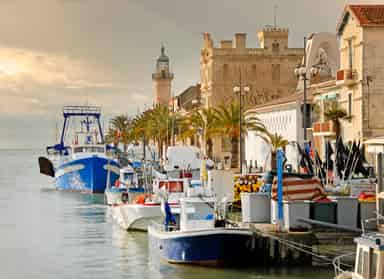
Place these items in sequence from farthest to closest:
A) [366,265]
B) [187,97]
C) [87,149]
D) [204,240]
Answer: [187,97]
[87,149]
[204,240]
[366,265]

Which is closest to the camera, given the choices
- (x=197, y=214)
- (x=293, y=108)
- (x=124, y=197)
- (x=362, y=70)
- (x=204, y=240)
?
(x=204, y=240)

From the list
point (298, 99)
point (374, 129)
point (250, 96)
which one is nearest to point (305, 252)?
point (374, 129)

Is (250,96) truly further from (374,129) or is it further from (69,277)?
(69,277)

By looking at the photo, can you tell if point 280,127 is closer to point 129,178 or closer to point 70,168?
point 129,178

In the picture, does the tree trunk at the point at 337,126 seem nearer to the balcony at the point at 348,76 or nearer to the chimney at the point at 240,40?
the balcony at the point at 348,76

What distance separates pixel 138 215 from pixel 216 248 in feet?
50.0

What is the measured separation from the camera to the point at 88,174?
102 metres

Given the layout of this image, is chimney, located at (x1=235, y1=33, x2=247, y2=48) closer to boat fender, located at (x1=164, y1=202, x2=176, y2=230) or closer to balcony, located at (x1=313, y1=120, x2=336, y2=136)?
balcony, located at (x1=313, y1=120, x2=336, y2=136)

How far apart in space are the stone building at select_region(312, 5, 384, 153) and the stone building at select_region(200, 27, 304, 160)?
50.9 m

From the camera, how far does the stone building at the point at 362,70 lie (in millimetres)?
57438

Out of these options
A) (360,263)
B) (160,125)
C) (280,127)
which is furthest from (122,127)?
(360,263)

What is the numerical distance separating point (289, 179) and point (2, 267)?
45.0 feet

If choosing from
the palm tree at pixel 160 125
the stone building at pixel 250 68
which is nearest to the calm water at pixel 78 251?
the palm tree at pixel 160 125

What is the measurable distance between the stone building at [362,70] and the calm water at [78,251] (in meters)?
15.9
